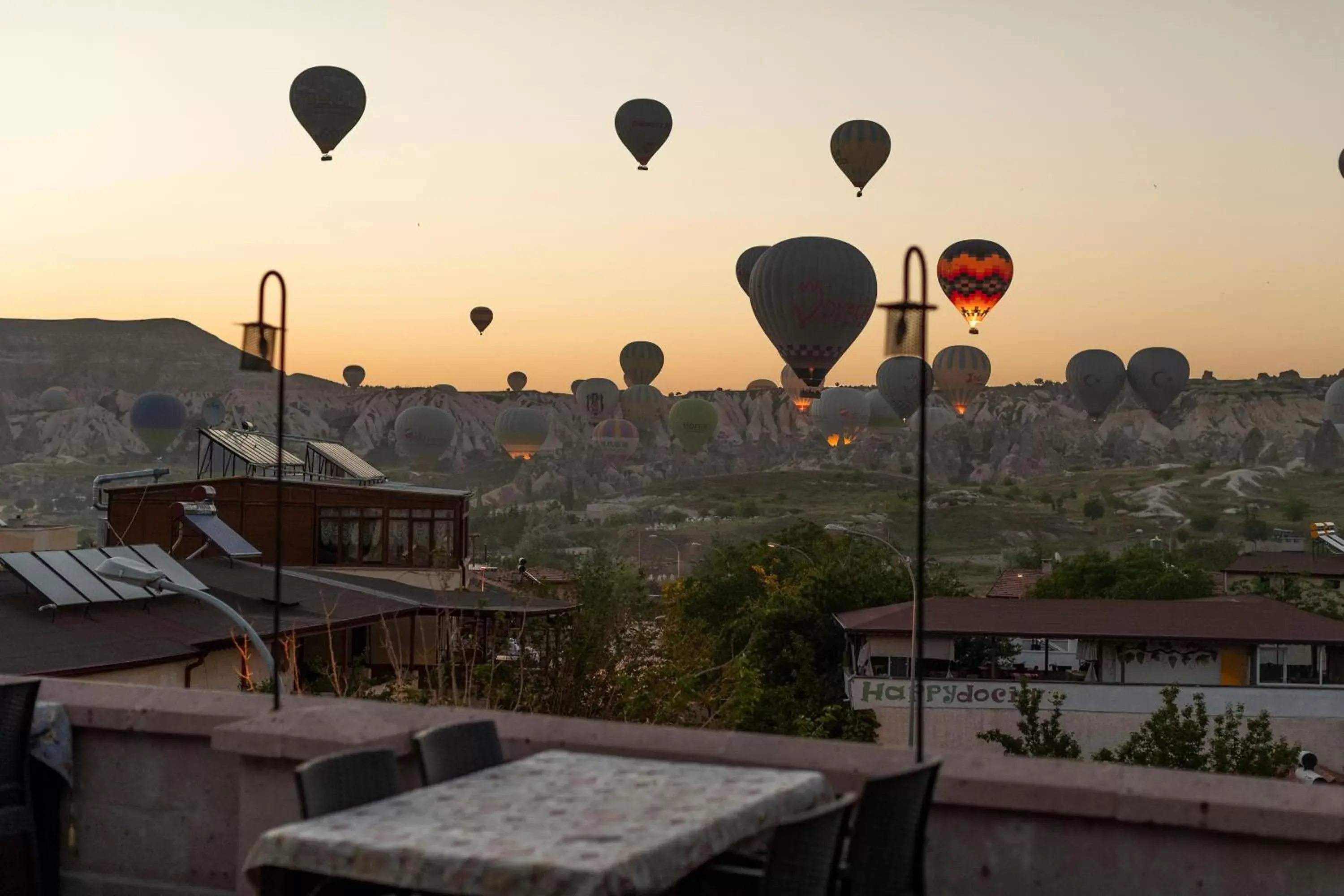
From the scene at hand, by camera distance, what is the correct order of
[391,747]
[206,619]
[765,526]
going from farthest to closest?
1. [765,526]
2. [206,619]
3. [391,747]

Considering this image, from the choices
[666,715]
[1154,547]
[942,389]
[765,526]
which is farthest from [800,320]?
[765,526]

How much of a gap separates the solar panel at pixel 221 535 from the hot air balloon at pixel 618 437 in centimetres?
9609

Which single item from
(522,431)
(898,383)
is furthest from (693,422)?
(898,383)

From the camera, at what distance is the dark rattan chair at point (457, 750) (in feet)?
19.9

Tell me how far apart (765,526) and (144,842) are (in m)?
171

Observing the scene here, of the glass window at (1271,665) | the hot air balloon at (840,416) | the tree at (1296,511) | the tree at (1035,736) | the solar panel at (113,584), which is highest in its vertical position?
the hot air balloon at (840,416)

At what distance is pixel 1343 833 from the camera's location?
5344mm

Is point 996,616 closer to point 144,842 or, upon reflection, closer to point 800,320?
point 800,320

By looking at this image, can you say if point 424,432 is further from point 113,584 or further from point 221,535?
point 113,584

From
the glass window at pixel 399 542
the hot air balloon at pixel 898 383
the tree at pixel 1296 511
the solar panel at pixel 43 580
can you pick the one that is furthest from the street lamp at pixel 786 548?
the tree at pixel 1296 511

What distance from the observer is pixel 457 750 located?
6.20 metres

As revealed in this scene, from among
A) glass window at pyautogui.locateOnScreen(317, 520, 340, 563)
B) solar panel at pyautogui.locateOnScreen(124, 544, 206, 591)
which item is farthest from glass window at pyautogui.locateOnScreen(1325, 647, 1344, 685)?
solar panel at pyautogui.locateOnScreen(124, 544, 206, 591)

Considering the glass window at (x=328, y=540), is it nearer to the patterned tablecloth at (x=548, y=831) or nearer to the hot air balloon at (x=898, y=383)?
the hot air balloon at (x=898, y=383)

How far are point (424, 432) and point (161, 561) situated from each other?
262ft
